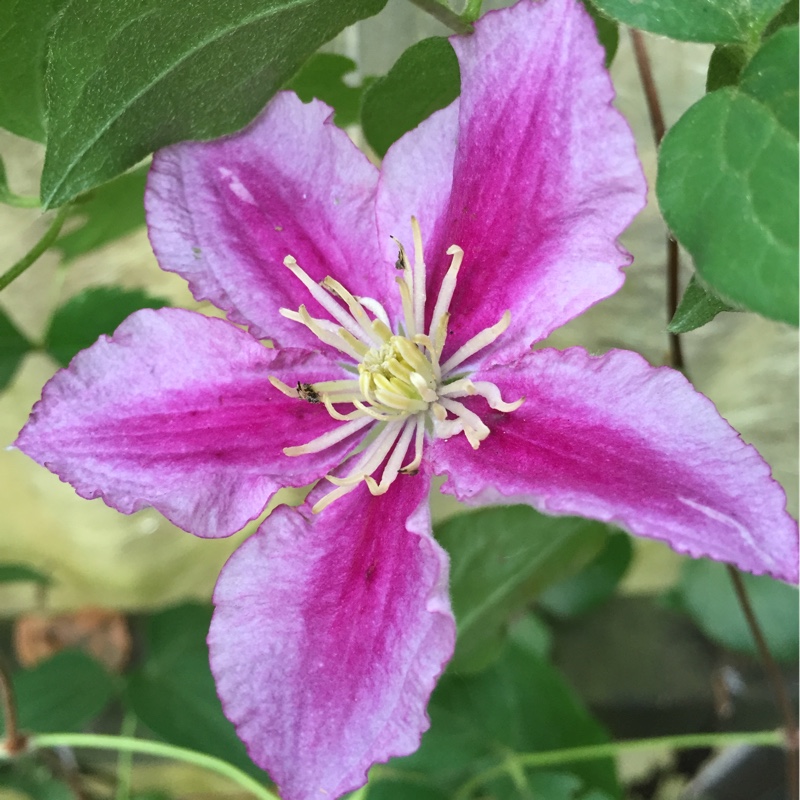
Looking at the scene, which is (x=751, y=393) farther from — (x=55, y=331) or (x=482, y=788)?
(x=55, y=331)

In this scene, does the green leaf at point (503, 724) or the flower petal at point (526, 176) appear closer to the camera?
the flower petal at point (526, 176)

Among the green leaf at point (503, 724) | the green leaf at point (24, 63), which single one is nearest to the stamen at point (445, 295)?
the green leaf at point (24, 63)

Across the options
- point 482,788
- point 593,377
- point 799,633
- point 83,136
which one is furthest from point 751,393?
point 83,136

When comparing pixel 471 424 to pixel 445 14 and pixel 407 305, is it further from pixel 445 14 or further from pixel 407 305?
pixel 445 14

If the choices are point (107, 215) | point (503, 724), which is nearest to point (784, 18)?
point (107, 215)

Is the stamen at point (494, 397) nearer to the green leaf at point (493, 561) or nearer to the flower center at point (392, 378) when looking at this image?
the flower center at point (392, 378)

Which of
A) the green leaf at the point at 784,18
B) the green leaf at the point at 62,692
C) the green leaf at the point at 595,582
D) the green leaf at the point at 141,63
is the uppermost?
the green leaf at the point at 141,63

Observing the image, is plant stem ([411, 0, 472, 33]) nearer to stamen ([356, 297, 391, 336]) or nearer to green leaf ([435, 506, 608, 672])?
stamen ([356, 297, 391, 336])
